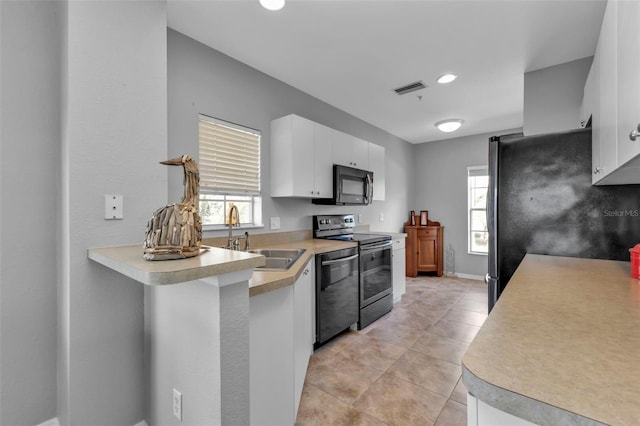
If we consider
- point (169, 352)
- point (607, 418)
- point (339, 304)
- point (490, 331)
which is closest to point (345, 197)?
point (339, 304)

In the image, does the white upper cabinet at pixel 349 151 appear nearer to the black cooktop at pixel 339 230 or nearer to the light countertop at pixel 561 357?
the black cooktop at pixel 339 230

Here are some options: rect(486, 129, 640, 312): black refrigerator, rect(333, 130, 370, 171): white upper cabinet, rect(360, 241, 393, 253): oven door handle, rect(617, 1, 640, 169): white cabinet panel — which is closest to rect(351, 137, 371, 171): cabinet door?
rect(333, 130, 370, 171): white upper cabinet

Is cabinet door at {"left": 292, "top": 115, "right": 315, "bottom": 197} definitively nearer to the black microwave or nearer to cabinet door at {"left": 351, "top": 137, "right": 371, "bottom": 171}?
the black microwave

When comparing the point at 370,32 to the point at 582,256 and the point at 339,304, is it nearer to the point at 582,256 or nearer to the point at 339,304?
the point at 582,256

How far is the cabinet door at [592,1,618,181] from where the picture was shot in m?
1.15

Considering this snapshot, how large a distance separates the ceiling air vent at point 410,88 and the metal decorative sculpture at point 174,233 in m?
2.63

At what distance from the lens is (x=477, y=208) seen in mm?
5102

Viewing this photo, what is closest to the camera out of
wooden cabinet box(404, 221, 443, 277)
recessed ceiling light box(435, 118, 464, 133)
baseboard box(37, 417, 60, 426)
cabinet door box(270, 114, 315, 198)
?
baseboard box(37, 417, 60, 426)

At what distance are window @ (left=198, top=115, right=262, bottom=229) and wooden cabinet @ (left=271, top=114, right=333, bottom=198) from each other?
181 mm

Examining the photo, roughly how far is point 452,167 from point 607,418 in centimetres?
539

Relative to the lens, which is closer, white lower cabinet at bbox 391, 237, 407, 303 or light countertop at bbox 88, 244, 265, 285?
light countertop at bbox 88, 244, 265, 285

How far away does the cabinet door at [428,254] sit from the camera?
521 cm

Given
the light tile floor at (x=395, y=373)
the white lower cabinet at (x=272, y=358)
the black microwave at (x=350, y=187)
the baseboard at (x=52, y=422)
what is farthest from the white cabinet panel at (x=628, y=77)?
the baseboard at (x=52, y=422)

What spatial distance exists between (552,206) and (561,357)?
1640 millimetres
